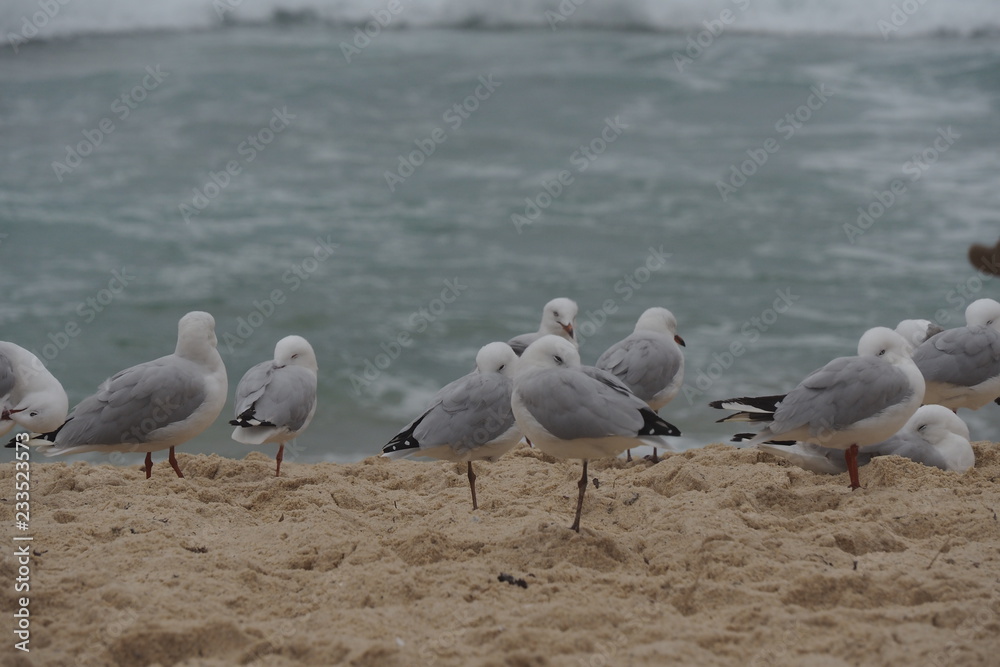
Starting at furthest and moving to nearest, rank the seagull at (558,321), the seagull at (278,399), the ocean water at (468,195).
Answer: the ocean water at (468,195), the seagull at (558,321), the seagull at (278,399)

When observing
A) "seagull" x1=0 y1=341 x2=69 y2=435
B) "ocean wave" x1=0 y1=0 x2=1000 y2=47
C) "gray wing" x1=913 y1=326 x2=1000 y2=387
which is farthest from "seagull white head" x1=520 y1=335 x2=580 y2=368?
"ocean wave" x1=0 y1=0 x2=1000 y2=47

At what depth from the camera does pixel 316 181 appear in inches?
643

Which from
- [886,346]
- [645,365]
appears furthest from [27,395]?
[886,346]

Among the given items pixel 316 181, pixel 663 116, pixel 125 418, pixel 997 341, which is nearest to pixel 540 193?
pixel 316 181

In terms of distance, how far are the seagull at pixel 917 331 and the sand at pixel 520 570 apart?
160 cm

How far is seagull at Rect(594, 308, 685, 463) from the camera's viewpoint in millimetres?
6871

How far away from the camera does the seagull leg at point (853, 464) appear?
18.9 ft

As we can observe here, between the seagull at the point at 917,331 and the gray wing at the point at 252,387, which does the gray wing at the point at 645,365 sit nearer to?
the seagull at the point at 917,331

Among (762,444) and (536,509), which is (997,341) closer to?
(762,444)

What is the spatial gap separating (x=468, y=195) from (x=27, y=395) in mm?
9955

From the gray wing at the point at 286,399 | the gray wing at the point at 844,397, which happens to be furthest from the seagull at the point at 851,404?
the gray wing at the point at 286,399

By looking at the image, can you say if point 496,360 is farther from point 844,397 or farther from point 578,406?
point 844,397

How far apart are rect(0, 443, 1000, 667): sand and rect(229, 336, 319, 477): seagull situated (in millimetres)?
351

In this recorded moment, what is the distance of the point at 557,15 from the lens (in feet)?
92.3
